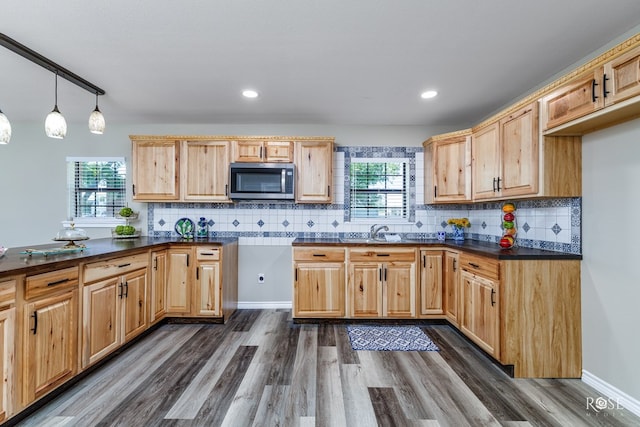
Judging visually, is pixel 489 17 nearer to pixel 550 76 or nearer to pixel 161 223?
pixel 550 76

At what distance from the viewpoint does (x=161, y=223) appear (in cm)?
397

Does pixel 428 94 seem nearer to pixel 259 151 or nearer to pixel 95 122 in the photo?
pixel 259 151

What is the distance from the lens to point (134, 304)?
276 centimetres

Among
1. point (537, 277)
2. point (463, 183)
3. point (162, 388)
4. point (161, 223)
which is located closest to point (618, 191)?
point (537, 277)

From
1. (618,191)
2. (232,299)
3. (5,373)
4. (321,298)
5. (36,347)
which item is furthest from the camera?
(232,299)

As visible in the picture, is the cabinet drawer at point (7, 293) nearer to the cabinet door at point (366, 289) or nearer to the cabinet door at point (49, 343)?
the cabinet door at point (49, 343)

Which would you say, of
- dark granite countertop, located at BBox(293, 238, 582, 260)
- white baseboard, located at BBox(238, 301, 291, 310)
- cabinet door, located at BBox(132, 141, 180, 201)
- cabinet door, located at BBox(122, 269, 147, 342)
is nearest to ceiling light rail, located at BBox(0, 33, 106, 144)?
cabinet door, located at BBox(132, 141, 180, 201)

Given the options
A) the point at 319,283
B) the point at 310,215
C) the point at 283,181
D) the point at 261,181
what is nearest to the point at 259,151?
the point at 261,181

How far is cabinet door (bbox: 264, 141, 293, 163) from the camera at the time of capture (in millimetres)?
3604

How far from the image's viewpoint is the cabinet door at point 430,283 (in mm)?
3311

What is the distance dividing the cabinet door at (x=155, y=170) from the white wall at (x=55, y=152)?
46cm

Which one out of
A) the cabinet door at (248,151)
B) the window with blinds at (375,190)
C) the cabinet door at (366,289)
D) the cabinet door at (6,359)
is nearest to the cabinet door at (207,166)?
the cabinet door at (248,151)

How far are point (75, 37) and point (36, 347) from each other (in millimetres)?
2028

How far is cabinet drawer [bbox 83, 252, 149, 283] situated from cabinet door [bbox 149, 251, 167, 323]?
164 mm
